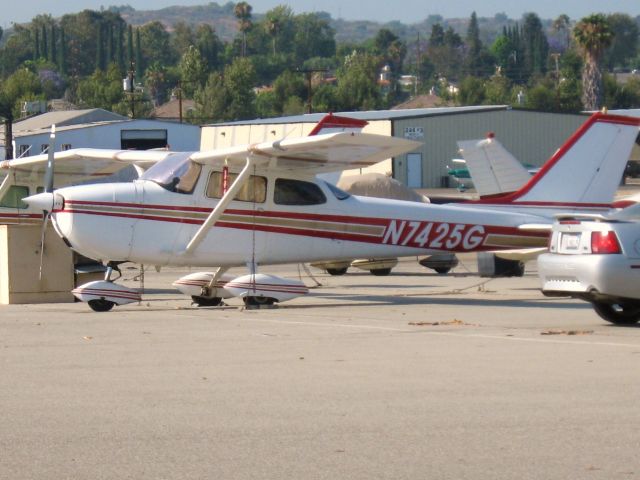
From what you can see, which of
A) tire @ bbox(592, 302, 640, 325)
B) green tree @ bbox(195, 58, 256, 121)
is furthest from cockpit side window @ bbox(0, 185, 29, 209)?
green tree @ bbox(195, 58, 256, 121)

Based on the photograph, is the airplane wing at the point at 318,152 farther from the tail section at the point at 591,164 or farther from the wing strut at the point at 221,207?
the tail section at the point at 591,164

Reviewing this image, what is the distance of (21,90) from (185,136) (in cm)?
6176

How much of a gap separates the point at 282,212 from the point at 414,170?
2182 inches

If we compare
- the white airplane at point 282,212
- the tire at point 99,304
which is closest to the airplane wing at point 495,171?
the white airplane at point 282,212

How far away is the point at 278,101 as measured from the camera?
14150 cm

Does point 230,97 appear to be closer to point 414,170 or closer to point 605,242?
point 414,170

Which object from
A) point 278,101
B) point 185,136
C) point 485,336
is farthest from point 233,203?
point 278,101

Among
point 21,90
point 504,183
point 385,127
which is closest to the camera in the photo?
point 504,183

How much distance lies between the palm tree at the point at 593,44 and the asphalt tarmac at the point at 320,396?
70.9 metres

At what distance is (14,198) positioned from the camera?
20.8 metres

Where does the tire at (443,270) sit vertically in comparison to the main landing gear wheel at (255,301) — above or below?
below

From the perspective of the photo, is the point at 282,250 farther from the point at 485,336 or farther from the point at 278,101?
the point at 278,101

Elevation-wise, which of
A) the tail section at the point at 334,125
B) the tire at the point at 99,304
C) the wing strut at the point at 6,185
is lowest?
the tire at the point at 99,304

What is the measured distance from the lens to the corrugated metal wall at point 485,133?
71125mm
